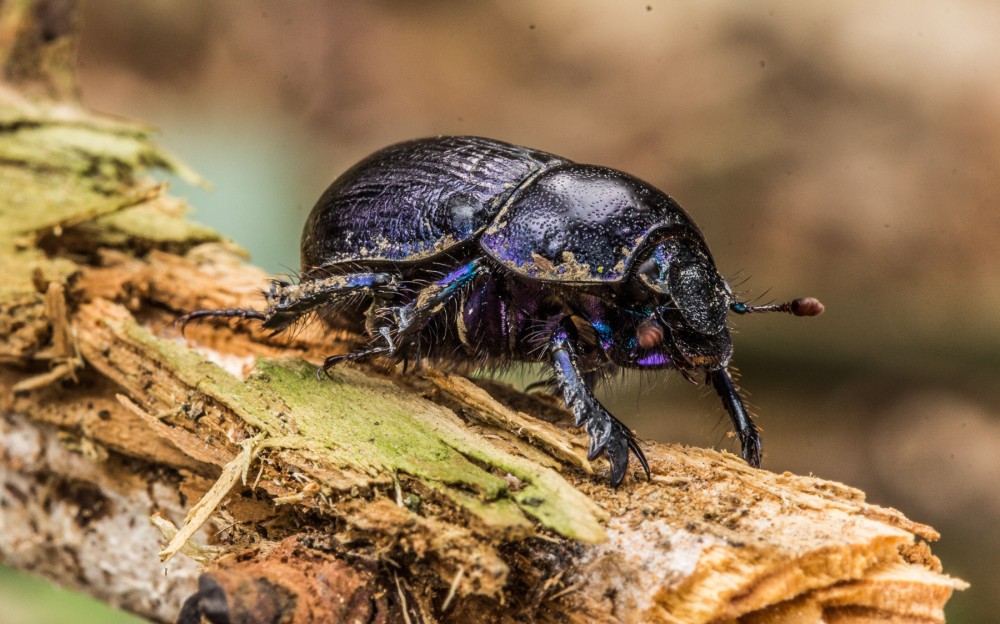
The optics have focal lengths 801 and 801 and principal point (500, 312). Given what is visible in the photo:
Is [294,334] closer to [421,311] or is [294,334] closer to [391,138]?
[421,311]

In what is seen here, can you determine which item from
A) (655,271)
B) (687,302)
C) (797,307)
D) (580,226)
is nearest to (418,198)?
(580,226)

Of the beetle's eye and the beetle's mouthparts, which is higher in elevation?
the beetle's eye

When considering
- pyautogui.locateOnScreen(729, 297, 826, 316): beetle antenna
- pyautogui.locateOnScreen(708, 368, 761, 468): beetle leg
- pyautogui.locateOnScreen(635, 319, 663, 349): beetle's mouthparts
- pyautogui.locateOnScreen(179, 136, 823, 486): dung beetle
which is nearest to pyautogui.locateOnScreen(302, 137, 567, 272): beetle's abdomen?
pyautogui.locateOnScreen(179, 136, 823, 486): dung beetle

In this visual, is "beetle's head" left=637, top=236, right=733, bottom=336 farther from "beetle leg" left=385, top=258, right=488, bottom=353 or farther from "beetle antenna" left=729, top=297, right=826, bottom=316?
"beetle leg" left=385, top=258, right=488, bottom=353

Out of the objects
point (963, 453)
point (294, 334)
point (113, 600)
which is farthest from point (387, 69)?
point (963, 453)

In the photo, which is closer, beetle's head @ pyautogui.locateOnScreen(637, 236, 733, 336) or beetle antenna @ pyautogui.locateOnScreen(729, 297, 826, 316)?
beetle's head @ pyautogui.locateOnScreen(637, 236, 733, 336)
